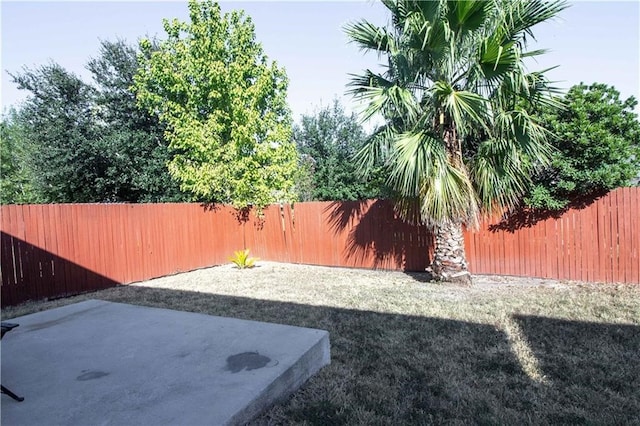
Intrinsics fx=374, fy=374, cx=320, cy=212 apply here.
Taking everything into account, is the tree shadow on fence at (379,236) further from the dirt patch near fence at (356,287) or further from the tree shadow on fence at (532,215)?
the tree shadow on fence at (532,215)

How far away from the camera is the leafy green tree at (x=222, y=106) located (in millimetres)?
10625

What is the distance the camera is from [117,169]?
1235cm

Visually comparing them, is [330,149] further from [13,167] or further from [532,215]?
[13,167]

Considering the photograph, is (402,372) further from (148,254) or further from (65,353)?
(148,254)

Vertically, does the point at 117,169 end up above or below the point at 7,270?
above

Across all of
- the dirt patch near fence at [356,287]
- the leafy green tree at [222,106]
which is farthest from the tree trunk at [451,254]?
the leafy green tree at [222,106]

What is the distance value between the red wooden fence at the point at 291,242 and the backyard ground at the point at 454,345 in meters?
0.47

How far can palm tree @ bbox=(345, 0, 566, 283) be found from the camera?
5688mm

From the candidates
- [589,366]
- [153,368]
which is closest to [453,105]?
[589,366]

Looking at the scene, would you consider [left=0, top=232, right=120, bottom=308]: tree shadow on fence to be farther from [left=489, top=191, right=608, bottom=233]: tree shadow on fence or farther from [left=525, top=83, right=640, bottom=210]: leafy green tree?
[left=525, top=83, right=640, bottom=210]: leafy green tree

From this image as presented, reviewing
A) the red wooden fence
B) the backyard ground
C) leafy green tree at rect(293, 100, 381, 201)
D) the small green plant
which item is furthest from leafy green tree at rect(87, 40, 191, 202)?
the backyard ground

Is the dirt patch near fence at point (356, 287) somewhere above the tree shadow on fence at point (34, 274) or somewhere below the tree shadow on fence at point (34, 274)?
below

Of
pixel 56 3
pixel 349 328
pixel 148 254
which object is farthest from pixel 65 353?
pixel 56 3

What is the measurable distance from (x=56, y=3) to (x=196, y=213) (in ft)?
17.2
